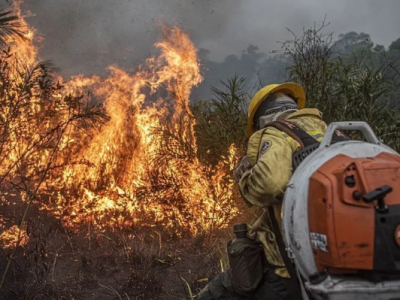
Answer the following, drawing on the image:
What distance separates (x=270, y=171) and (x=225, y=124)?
454 centimetres

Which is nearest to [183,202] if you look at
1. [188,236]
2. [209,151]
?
[188,236]

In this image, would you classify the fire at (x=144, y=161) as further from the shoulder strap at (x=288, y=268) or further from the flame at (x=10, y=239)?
the shoulder strap at (x=288, y=268)

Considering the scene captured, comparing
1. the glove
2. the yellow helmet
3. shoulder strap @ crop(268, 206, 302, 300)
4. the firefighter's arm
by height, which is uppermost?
the yellow helmet

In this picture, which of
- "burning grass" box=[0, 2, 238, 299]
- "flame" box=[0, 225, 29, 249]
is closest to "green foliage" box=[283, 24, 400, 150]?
"burning grass" box=[0, 2, 238, 299]

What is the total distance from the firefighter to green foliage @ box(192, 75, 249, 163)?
3.33m

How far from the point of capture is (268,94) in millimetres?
2445

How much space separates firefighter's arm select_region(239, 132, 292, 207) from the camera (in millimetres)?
1768

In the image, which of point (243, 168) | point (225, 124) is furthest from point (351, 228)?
point (225, 124)

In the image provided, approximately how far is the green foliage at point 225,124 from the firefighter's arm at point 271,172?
4171mm

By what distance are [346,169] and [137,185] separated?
6284 millimetres

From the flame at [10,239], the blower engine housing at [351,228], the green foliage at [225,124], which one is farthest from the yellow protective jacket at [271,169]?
the flame at [10,239]

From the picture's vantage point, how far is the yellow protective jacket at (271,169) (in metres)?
1.78

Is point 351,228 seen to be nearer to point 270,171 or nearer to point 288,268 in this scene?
point 270,171

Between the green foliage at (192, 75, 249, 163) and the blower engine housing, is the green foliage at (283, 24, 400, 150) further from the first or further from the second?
the blower engine housing
